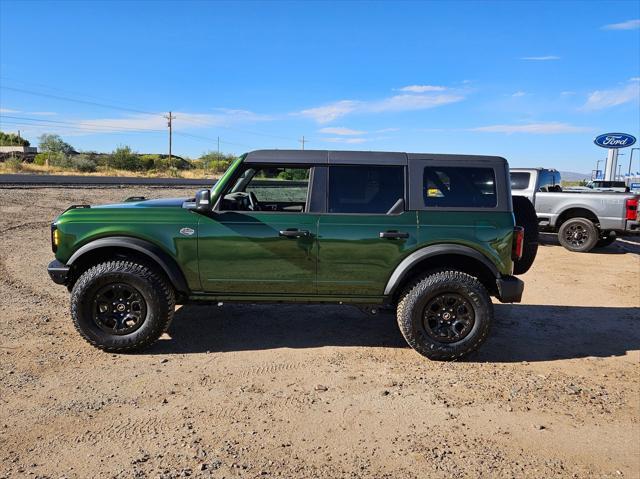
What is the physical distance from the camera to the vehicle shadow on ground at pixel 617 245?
11070 millimetres

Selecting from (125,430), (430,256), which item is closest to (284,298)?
(430,256)

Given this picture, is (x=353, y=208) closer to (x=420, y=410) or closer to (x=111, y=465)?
(x=420, y=410)

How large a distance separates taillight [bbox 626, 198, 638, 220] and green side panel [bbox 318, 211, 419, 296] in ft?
26.8

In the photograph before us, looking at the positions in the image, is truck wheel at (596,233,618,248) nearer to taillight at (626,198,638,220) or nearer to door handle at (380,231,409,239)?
taillight at (626,198,638,220)

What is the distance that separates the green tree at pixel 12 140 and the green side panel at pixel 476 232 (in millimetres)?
82720

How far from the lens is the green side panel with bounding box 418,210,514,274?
4234mm

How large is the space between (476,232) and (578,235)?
7.95 m

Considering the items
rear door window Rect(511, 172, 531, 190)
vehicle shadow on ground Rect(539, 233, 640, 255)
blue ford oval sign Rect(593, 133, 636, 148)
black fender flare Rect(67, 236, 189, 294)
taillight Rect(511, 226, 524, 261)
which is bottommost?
vehicle shadow on ground Rect(539, 233, 640, 255)

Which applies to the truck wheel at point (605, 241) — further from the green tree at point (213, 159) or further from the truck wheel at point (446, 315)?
the green tree at point (213, 159)

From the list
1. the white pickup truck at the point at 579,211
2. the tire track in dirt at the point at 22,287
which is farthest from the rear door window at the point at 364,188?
the white pickup truck at the point at 579,211

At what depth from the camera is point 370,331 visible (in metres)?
5.09

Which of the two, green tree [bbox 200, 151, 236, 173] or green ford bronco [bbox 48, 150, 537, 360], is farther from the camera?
green tree [bbox 200, 151, 236, 173]

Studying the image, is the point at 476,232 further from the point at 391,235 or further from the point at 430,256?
the point at 391,235

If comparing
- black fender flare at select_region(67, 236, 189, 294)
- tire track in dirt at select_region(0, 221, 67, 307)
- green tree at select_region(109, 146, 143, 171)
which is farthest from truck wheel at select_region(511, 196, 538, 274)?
green tree at select_region(109, 146, 143, 171)
